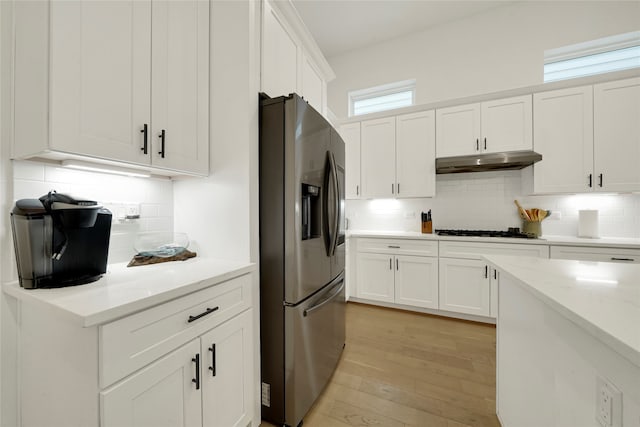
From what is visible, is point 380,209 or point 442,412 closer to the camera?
point 442,412

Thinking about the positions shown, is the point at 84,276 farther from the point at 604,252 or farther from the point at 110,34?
the point at 604,252

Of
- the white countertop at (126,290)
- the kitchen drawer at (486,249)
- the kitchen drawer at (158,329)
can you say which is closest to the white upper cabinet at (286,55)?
the white countertop at (126,290)

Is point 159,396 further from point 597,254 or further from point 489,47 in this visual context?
point 489,47

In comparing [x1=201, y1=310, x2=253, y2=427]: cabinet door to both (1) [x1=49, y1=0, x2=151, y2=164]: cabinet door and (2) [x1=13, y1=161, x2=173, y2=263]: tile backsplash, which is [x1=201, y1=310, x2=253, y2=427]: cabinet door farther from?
(1) [x1=49, y1=0, x2=151, y2=164]: cabinet door

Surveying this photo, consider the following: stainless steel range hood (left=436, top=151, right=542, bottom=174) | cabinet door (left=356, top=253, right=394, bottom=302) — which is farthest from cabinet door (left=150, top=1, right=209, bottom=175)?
stainless steel range hood (left=436, top=151, right=542, bottom=174)

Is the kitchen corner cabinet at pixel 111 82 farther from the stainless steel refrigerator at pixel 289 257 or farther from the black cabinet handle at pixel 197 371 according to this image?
the black cabinet handle at pixel 197 371

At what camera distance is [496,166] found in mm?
2824

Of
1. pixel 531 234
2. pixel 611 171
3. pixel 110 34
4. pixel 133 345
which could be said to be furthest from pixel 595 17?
pixel 133 345

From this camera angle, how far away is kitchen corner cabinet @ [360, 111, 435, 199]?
304 centimetres

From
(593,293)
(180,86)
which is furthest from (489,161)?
(180,86)

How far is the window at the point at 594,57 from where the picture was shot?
8.80ft

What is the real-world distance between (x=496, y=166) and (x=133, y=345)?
3.48 metres

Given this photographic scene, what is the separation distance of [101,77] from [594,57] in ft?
15.2

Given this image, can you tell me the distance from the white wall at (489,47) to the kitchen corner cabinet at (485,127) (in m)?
0.50
